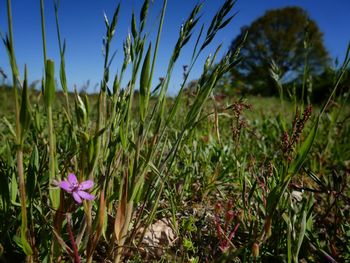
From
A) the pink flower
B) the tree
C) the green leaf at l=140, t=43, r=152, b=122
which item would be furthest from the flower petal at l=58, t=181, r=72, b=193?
the tree

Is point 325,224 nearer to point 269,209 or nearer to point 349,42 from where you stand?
point 269,209

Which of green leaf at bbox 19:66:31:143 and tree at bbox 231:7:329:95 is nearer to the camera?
green leaf at bbox 19:66:31:143

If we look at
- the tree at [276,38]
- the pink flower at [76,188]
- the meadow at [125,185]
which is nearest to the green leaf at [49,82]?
the meadow at [125,185]

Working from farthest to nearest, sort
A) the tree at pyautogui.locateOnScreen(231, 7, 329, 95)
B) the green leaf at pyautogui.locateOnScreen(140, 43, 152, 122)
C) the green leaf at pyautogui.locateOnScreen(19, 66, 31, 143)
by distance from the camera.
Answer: the tree at pyautogui.locateOnScreen(231, 7, 329, 95)
the green leaf at pyautogui.locateOnScreen(140, 43, 152, 122)
the green leaf at pyautogui.locateOnScreen(19, 66, 31, 143)

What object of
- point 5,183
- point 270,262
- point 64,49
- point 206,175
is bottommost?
point 270,262

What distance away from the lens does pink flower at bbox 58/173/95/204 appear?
695 millimetres

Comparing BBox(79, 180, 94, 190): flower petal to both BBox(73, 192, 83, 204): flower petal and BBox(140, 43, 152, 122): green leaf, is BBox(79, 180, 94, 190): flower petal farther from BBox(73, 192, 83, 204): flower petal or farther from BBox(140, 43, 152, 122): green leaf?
BBox(140, 43, 152, 122): green leaf

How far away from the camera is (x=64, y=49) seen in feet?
2.65

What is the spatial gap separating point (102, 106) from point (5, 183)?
1.22 ft

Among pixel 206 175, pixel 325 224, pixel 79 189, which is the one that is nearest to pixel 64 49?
pixel 79 189

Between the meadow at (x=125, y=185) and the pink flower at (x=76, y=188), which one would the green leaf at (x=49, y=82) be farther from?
the pink flower at (x=76, y=188)

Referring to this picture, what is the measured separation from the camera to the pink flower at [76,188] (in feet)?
2.28

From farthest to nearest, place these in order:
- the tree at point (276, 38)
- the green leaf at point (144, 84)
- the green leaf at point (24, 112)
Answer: the tree at point (276, 38)
the green leaf at point (144, 84)
the green leaf at point (24, 112)

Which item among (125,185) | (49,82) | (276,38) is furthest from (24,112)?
(276,38)
